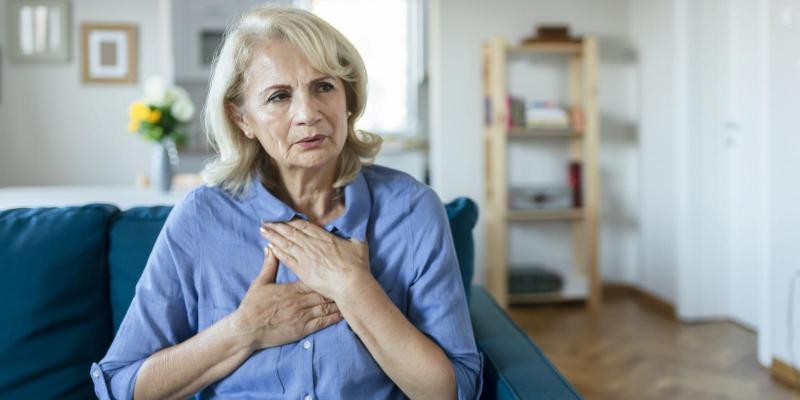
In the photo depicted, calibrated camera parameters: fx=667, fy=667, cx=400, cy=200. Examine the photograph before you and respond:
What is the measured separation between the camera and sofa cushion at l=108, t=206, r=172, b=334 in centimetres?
140

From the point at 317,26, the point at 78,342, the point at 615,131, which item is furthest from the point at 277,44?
the point at 615,131

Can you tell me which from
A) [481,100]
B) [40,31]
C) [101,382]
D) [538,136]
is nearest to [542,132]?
[538,136]

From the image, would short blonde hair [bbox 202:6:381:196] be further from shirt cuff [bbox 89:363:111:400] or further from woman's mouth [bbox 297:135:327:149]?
shirt cuff [bbox 89:363:111:400]

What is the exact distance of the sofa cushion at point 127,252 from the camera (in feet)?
4.60

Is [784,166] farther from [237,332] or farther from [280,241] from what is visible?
[237,332]

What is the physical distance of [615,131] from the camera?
4.57 metres

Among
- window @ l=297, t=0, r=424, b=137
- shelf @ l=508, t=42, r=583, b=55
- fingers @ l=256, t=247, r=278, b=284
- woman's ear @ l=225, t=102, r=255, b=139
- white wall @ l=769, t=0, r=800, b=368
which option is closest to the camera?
fingers @ l=256, t=247, r=278, b=284

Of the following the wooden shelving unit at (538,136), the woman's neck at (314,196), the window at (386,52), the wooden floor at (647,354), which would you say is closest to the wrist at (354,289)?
the woman's neck at (314,196)

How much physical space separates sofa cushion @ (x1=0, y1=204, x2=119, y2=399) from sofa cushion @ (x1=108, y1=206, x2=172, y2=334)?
2cm

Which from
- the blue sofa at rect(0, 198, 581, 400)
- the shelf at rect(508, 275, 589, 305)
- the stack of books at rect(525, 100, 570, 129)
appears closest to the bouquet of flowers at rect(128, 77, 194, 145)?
the blue sofa at rect(0, 198, 581, 400)

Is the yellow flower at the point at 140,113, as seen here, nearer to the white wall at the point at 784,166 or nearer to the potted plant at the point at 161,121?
the potted plant at the point at 161,121

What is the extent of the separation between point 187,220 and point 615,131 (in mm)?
3844

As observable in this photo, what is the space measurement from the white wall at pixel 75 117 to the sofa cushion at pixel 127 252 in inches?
145

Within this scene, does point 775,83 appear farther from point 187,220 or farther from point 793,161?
point 187,220
